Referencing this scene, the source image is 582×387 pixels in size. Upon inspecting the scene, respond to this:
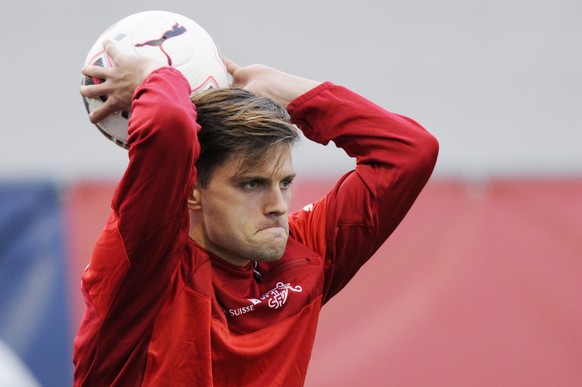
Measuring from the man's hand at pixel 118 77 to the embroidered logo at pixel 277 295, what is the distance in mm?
559

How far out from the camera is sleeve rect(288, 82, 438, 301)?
2732 mm

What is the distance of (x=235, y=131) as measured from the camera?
8.12 feet

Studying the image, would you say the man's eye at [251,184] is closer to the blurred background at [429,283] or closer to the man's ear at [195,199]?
the man's ear at [195,199]

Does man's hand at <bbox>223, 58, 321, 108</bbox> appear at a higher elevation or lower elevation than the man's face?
higher

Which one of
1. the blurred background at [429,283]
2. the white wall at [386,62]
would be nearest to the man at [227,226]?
the blurred background at [429,283]

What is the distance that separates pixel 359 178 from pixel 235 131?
0.44 m

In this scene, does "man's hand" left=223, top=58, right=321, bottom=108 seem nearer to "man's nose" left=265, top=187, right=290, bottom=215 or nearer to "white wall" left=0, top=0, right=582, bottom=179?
"man's nose" left=265, top=187, right=290, bottom=215

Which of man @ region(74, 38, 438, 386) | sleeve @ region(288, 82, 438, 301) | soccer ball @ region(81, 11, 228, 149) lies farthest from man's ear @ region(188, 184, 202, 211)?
sleeve @ region(288, 82, 438, 301)

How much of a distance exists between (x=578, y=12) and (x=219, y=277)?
12.8ft

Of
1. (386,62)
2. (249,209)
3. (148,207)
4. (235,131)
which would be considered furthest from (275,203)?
(386,62)

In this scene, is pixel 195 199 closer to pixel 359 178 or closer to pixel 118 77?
pixel 118 77

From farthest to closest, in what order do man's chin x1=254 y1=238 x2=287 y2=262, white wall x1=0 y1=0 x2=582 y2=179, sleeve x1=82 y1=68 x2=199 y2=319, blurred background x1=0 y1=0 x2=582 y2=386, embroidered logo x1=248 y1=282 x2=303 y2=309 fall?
white wall x1=0 y1=0 x2=582 y2=179
blurred background x1=0 y1=0 x2=582 y2=386
embroidered logo x1=248 y1=282 x2=303 y2=309
man's chin x1=254 y1=238 x2=287 y2=262
sleeve x1=82 y1=68 x2=199 y2=319

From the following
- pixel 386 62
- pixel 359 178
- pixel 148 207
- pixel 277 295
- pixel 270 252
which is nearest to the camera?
pixel 148 207

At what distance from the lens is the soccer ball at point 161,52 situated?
2623 millimetres
